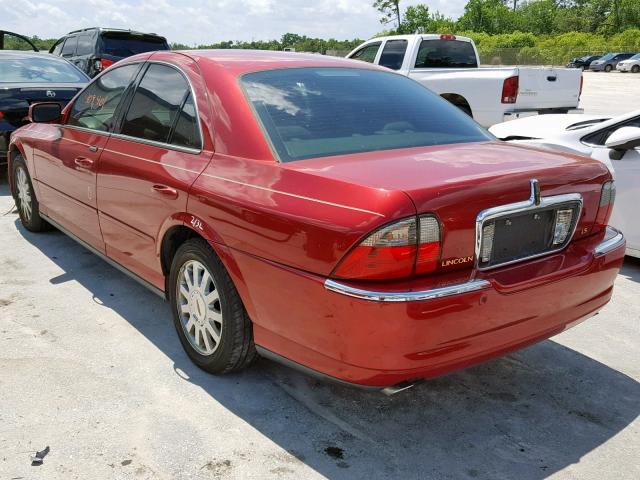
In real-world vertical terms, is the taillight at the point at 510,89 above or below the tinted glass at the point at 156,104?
below

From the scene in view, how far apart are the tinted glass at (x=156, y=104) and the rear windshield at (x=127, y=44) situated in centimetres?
988

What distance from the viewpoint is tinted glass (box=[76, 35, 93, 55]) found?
13.3 m

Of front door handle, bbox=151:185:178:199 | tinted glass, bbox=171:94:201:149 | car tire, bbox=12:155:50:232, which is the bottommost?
car tire, bbox=12:155:50:232

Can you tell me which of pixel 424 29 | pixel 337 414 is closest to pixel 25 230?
pixel 337 414

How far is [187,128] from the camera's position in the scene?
3.42m

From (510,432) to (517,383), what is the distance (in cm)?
51

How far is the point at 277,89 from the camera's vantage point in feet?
10.8

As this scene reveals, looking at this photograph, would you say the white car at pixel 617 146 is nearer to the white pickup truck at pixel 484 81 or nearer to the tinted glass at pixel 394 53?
the white pickup truck at pixel 484 81

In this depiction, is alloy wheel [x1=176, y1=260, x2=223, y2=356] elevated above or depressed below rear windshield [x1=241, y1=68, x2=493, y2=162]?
below

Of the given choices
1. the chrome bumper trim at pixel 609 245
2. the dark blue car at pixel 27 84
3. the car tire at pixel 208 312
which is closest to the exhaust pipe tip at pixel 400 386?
the car tire at pixel 208 312

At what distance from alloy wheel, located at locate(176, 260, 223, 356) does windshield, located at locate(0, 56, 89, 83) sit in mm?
5895

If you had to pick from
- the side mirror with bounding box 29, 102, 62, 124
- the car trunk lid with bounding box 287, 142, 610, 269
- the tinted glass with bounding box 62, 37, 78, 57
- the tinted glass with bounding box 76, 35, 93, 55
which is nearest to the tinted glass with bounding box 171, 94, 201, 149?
the car trunk lid with bounding box 287, 142, 610, 269

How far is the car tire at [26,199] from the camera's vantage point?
5652mm

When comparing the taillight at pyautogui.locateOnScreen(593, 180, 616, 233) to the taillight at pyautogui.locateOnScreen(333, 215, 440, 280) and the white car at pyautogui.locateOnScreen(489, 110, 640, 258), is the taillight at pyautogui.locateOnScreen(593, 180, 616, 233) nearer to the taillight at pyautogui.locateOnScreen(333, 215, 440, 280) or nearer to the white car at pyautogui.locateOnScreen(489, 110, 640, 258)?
the taillight at pyautogui.locateOnScreen(333, 215, 440, 280)
